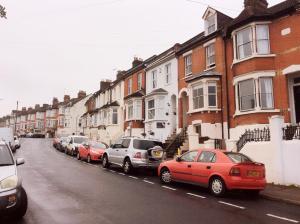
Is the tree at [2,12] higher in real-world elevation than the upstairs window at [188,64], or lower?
lower

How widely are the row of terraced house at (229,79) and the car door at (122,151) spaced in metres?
4.36

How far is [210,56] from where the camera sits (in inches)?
854

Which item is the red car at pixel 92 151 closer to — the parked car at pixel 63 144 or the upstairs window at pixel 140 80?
the parked car at pixel 63 144

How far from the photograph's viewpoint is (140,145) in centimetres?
1561

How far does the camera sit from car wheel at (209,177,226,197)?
9.91 meters

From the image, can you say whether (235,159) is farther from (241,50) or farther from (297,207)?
(241,50)

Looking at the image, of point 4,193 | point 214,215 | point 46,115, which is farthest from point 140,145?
point 46,115

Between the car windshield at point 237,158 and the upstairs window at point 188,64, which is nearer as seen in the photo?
the car windshield at point 237,158

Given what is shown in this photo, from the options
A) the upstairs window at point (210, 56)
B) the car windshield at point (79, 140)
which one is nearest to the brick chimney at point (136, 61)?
the car windshield at point (79, 140)

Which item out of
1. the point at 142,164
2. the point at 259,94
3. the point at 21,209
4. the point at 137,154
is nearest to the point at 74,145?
the point at 137,154

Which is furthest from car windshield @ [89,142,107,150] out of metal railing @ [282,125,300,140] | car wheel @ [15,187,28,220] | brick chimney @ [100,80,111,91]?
brick chimney @ [100,80,111,91]

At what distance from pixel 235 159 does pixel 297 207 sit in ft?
7.77

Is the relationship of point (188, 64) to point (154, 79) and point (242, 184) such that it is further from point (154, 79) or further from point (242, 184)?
point (242, 184)

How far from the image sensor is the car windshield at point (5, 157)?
7306 millimetres
